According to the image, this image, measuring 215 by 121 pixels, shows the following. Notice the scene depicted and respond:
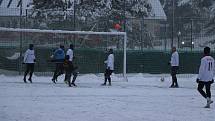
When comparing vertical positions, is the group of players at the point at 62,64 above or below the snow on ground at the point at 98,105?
above

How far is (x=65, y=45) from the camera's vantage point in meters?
27.1

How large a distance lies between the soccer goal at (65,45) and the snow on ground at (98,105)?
552cm

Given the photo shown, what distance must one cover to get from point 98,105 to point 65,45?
12255mm

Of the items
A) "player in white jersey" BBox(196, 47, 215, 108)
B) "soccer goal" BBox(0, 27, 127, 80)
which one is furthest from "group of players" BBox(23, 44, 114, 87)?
"player in white jersey" BBox(196, 47, 215, 108)

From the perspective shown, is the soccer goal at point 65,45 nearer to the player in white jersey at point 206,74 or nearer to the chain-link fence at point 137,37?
the chain-link fence at point 137,37

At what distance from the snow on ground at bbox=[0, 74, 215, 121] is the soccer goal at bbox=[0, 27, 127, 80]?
5516 mm

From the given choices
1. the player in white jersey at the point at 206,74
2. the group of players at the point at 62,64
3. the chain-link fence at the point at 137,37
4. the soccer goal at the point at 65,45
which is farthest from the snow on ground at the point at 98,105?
the chain-link fence at the point at 137,37

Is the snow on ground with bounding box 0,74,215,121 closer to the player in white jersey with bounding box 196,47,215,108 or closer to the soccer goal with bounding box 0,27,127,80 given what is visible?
the player in white jersey with bounding box 196,47,215,108

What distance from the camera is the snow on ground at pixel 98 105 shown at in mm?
12883

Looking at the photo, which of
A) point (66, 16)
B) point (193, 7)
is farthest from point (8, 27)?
point (193, 7)

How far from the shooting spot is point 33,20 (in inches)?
1082

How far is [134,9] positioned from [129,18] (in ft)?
15.6

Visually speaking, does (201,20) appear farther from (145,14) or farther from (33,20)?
(33,20)

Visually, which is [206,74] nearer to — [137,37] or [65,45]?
[65,45]
